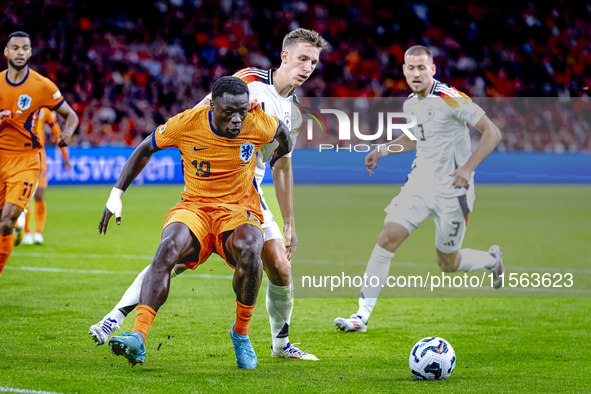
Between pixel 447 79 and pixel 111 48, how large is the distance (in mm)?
11671

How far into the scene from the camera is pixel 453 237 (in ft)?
21.3

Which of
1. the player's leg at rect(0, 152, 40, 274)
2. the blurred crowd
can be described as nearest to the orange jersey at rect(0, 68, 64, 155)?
the player's leg at rect(0, 152, 40, 274)

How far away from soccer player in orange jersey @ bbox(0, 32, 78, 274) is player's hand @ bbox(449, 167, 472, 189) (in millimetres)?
3590

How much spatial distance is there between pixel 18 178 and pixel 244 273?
3.55 meters

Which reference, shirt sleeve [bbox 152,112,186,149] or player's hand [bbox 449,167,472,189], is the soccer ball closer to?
shirt sleeve [bbox 152,112,186,149]

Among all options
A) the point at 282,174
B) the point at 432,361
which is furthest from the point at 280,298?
the point at 432,361

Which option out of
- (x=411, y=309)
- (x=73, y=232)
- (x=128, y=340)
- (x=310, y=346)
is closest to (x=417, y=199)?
(x=411, y=309)

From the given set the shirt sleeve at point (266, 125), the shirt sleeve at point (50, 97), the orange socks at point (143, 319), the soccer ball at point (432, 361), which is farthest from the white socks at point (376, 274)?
the shirt sleeve at point (50, 97)

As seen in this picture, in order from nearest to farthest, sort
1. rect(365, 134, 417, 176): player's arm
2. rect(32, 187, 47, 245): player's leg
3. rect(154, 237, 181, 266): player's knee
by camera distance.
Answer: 1. rect(154, 237, 181, 266): player's knee
2. rect(365, 134, 417, 176): player's arm
3. rect(32, 187, 47, 245): player's leg

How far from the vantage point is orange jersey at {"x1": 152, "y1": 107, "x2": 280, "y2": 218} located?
4.45 m

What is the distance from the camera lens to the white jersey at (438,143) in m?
6.35

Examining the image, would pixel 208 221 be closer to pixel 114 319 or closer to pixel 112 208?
pixel 112 208

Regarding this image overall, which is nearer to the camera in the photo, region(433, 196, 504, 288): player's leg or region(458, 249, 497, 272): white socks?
region(433, 196, 504, 288): player's leg

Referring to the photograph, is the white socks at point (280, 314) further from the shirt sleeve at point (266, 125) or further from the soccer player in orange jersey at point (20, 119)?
the soccer player in orange jersey at point (20, 119)
